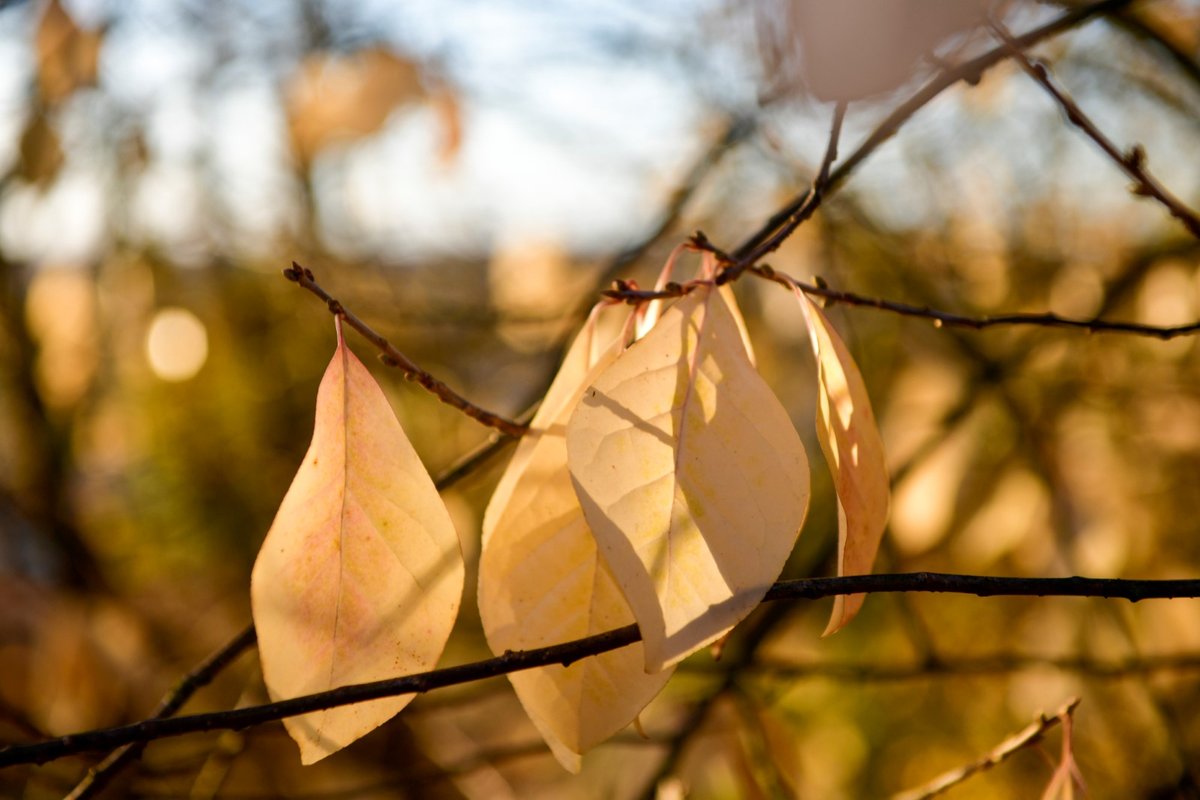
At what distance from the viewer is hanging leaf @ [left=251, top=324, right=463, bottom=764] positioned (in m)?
0.43

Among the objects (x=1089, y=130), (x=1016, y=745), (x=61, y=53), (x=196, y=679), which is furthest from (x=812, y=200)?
(x=61, y=53)

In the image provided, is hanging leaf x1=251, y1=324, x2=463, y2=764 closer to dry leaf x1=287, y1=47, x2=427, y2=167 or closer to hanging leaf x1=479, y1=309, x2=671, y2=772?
hanging leaf x1=479, y1=309, x2=671, y2=772

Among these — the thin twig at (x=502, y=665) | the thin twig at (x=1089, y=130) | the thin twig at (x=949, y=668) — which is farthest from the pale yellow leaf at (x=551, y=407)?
the thin twig at (x=949, y=668)

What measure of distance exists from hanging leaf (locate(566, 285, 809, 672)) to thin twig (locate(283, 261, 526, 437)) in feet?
0.36

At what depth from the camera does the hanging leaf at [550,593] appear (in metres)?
0.45

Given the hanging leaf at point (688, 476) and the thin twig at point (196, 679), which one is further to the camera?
the thin twig at point (196, 679)

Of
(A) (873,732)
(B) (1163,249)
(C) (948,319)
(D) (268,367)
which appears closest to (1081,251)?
(B) (1163,249)

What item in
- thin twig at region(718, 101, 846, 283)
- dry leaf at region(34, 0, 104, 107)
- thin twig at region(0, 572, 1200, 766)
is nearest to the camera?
thin twig at region(0, 572, 1200, 766)

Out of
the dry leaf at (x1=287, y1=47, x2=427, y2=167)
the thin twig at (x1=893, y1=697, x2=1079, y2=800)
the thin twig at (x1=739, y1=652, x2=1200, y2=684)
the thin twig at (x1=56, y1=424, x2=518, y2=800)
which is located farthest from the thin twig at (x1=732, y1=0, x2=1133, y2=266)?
the dry leaf at (x1=287, y1=47, x2=427, y2=167)

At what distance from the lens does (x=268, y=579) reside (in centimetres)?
44

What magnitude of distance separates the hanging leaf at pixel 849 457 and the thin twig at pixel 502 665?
4 centimetres

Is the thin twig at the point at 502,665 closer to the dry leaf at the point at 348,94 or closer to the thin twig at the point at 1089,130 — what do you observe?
the thin twig at the point at 1089,130

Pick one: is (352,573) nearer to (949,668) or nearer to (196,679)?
(196,679)

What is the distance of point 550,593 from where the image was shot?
47 cm
